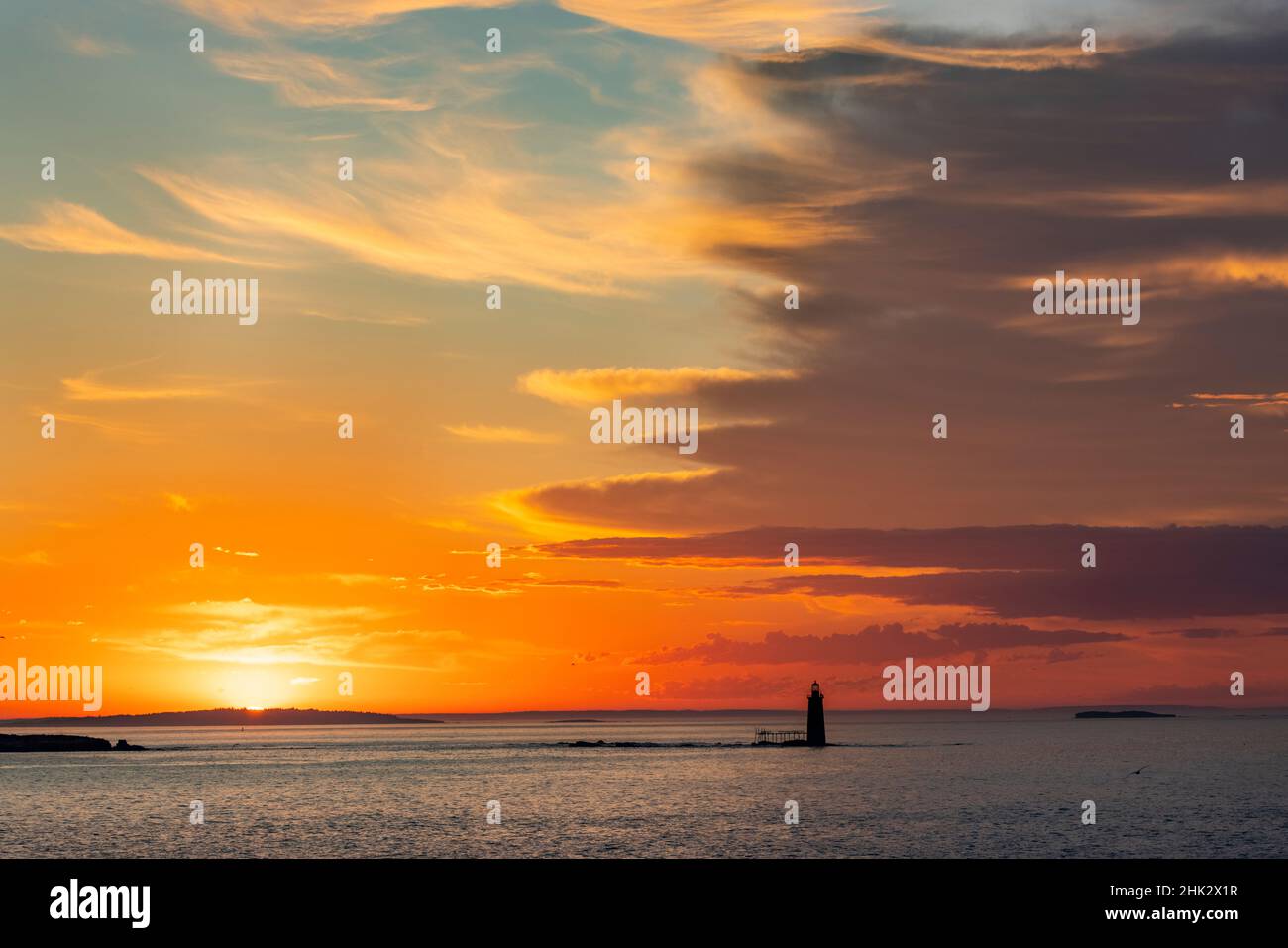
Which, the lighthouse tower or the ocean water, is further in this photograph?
the lighthouse tower

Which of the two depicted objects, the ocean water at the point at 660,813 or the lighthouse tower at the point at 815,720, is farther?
the lighthouse tower at the point at 815,720

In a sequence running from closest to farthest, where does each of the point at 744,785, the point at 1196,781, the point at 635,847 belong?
1. the point at 635,847
2. the point at 744,785
3. the point at 1196,781

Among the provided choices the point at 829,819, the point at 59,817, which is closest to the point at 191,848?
the point at 59,817

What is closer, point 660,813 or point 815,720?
point 660,813

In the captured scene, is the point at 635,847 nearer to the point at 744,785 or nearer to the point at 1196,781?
the point at 744,785
